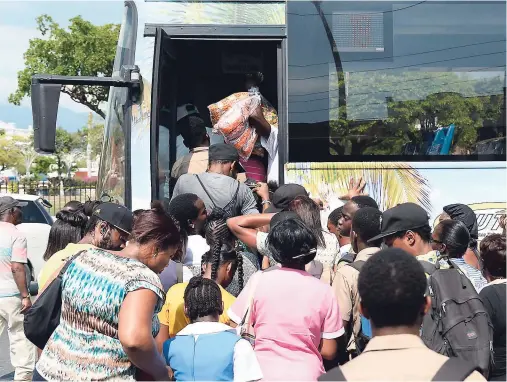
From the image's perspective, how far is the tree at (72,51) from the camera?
96.9 feet

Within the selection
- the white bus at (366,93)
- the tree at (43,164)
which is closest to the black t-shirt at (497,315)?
the white bus at (366,93)

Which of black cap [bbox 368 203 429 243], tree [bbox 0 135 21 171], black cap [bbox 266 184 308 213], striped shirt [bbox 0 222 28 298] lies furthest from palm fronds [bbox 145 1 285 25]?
tree [bbox 0 135 21 171]

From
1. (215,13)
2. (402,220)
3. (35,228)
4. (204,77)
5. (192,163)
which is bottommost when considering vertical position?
(35,228)

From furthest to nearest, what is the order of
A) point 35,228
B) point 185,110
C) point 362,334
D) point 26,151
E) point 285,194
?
point 26,151
point 35,228
point 185,110
point 285,194
point 362,334

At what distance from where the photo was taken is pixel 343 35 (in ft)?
21.2

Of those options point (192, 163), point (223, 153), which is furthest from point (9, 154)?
point (223, 153)

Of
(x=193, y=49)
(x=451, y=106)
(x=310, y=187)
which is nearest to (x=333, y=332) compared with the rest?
(x=310, y=187)

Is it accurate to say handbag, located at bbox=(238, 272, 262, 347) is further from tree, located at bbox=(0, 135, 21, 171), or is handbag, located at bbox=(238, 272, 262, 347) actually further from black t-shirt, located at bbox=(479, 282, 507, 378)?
tree, located at bbox=(0, 135, 21, 171)

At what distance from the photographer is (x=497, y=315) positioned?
394 cm

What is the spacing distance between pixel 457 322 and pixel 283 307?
0.84m

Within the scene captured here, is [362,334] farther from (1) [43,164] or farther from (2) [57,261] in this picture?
(1) [43,164]

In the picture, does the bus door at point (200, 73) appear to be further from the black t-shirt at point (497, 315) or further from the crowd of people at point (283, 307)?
the black t-shirt at point (497, 315)

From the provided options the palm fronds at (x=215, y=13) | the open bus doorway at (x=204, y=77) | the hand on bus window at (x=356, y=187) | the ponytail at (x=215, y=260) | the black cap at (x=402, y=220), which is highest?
the palm fronds at (x=215, y=13)

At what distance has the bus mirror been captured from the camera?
585cm
